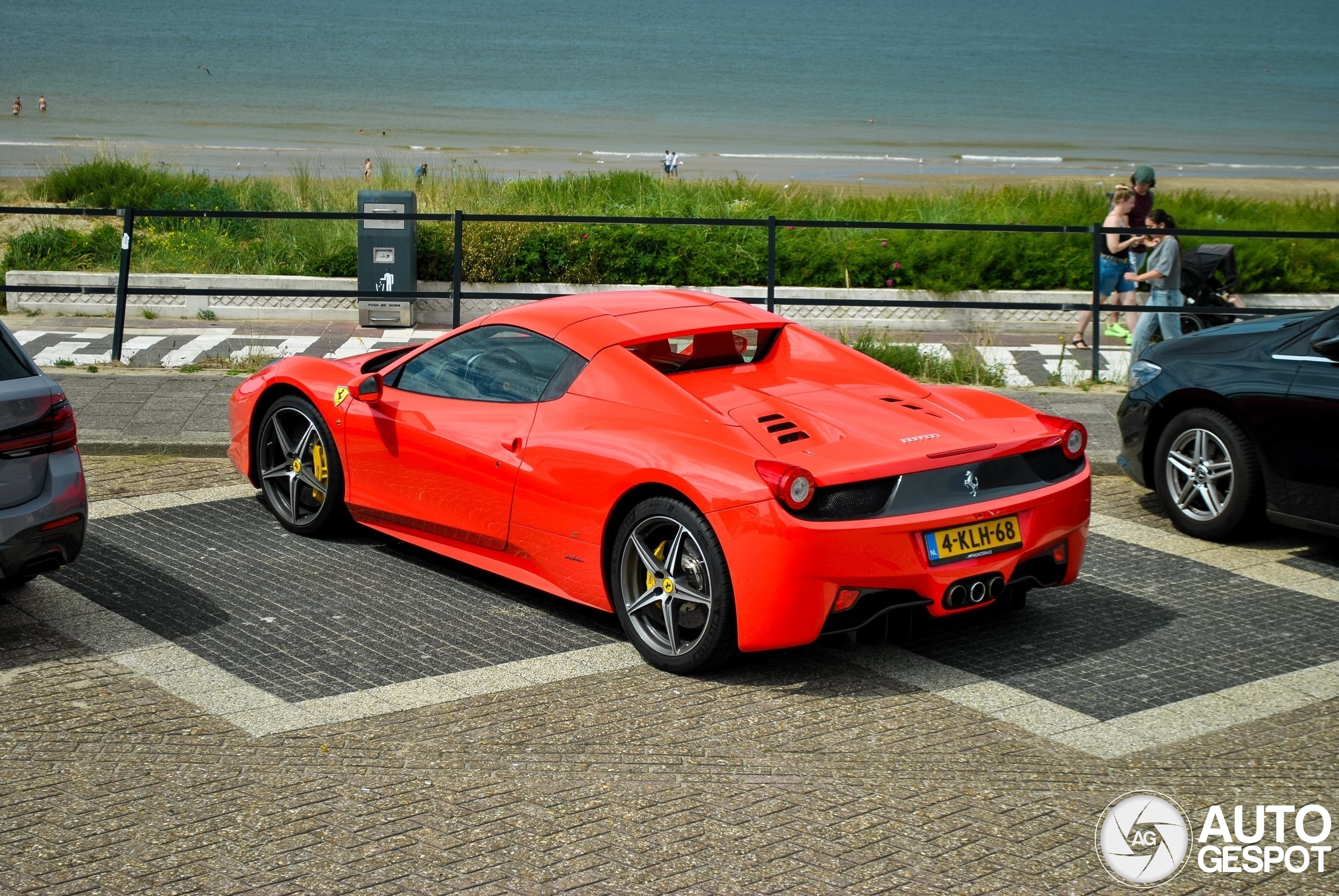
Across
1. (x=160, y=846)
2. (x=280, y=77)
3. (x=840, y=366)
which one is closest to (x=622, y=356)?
(x=840, y=366)

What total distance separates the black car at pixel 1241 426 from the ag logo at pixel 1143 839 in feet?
11.1

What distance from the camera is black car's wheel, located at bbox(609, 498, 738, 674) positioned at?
5.65m

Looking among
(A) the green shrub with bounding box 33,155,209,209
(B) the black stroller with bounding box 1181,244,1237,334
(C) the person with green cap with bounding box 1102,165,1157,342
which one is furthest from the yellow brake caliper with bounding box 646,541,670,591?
(A) the green shrub with bounding box 33,155,209,209

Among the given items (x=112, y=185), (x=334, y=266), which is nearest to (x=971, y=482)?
(x=334, y=266)

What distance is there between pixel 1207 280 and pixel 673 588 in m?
9.70

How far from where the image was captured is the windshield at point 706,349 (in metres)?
6.61

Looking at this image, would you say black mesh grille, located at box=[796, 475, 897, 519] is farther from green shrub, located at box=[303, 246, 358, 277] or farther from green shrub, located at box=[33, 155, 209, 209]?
green shrub, located at box=[33, 155, 209, 209]

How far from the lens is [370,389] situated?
7.11m

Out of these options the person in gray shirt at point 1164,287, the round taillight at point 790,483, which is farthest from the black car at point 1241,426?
the person in gray shirt at point 1164,287

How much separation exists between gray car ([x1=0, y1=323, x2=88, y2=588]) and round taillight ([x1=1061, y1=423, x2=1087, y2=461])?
14.0 ft

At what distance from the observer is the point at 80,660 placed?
19.5ft

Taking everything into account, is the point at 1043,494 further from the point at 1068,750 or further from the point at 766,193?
the point at 766,193

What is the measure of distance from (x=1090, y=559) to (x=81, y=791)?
5.16m

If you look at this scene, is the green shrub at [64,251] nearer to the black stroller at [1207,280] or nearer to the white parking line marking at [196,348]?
the white parking line marking at [196,348]
